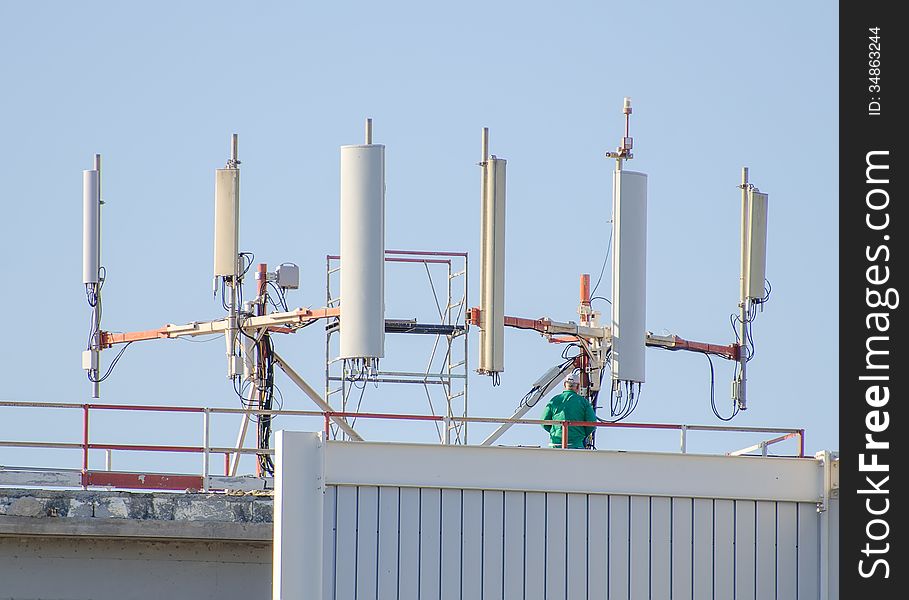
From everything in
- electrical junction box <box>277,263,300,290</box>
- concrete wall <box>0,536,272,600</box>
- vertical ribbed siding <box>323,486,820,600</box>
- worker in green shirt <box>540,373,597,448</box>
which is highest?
electrical junction box <box>277,263,300,290</box>

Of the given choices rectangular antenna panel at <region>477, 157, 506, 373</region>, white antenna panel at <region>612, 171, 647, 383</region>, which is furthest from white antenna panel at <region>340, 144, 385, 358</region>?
white antenna panel at <region>612, 171, 647, 383</region>

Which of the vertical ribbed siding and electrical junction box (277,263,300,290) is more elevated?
electrical junction box (277,263,300,290)

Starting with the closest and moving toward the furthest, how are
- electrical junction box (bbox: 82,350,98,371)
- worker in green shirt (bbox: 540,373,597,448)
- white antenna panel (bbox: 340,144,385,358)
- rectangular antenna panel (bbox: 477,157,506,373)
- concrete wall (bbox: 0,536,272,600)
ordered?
concrete wall (bbox: 0,536,272,600) → worker in green shirt (bbox: 540,373,597,448) → white antenna panel (bbox: 340,144,385,358) → rectangular antenna panel (bbox: 477,157,506,373) → electrical junction box (bbox: 82,350,98,371)

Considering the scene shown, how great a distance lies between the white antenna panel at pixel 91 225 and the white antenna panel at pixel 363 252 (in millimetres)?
4588

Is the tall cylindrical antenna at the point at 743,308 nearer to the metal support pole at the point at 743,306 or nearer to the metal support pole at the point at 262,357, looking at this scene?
the metal support pole at the point at 743,306

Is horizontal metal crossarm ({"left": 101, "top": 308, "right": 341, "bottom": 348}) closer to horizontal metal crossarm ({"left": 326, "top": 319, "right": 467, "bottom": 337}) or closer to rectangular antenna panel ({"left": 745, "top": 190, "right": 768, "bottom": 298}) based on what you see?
horizontal metal crossarm ({"left": 326, "top": 319, "right": 467, "bottom": 337})

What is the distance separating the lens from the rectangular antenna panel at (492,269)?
28.8 meters

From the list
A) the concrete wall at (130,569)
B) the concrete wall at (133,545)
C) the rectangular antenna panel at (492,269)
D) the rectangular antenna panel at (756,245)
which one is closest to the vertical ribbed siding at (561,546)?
the concrete wall at (133,545)

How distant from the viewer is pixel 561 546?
70.3 ft

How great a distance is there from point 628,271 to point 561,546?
26.7ft

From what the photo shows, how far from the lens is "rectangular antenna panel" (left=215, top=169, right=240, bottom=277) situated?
2997 cm

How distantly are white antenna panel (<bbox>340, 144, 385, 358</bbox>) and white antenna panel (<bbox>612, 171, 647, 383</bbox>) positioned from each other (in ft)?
12.8

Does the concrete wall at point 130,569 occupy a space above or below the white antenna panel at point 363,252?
below
